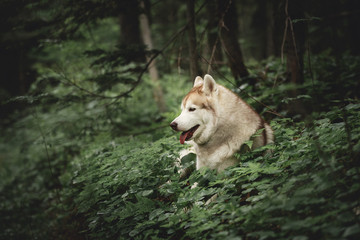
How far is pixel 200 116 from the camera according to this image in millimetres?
3482

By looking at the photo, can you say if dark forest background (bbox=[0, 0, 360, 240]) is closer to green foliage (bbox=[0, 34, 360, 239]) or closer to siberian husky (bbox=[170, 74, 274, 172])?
green foliage (bbox=[0, 34, 360, 239])

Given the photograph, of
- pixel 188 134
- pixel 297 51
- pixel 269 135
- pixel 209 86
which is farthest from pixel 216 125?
pixel 297 51

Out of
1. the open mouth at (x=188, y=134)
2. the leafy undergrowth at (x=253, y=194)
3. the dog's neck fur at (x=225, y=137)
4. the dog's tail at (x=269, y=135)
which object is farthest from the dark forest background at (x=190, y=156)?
the open mouth at (x=188, y=134)

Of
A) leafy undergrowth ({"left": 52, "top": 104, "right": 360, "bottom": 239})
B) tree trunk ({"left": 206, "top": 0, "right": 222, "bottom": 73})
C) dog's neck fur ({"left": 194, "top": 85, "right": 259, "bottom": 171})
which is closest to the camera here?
leafy undergrowth ({"left": 52, "top": 104, "right": 360, "bottom": 239})

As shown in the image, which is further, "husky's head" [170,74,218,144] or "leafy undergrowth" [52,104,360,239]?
"husky's head" [170,74,218,144]

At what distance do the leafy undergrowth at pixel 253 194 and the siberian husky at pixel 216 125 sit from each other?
289 millimetres

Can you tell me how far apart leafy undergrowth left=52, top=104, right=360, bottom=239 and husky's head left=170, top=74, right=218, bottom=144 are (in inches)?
18.2

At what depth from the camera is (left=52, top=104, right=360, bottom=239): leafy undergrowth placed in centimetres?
184

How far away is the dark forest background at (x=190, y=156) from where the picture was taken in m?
2.02

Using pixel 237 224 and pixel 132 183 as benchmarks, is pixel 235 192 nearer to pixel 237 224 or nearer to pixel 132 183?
pixel 237 224

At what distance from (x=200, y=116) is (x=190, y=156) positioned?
64 cm

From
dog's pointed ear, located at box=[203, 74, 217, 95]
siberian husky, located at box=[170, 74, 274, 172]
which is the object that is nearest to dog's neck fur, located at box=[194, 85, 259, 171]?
siberian husky, located at box=[170, 74, 274, 172]

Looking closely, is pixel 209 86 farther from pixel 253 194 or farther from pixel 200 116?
pixel 253 194

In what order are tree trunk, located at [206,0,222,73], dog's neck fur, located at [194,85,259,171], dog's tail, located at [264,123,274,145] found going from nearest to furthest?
1. dog's neck fur, located at [194,85,259,171]
2. dog's tail, located at [264,123,274,145]
3. tree trunk, located at [206,0,222,73]
